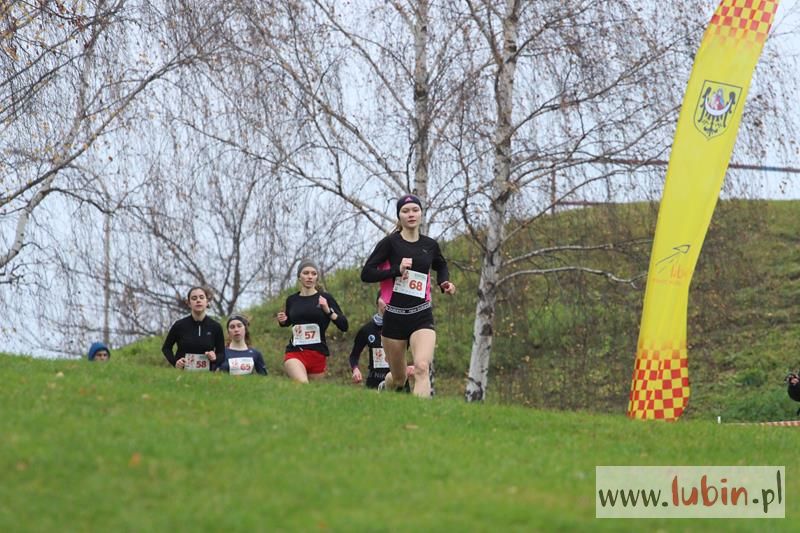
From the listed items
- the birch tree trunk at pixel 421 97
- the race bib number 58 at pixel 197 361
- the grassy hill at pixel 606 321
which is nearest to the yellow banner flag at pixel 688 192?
the grassy hill at pixel 606 321

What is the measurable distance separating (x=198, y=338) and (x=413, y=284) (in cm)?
374

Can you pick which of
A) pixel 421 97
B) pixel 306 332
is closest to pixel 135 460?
pixel 306 332

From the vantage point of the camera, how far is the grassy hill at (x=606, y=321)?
2080 cm

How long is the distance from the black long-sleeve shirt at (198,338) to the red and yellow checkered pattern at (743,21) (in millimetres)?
7170

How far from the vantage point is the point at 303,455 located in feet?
33.8

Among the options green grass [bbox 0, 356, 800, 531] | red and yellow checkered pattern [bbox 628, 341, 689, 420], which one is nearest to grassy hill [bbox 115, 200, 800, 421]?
red and yellow checkered pattern [bbox 628, 341, 689, 420]

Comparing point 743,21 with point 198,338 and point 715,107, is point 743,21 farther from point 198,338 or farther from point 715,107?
point 198,338

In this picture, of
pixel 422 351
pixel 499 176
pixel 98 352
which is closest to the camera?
pixel 422 351

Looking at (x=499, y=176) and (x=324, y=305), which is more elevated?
(x=499, y=176)

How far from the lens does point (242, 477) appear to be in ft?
Result: 31.3

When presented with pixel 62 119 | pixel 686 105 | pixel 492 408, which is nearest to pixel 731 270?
pixel 686 105

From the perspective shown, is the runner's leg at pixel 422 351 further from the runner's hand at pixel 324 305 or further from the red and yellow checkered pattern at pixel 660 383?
the red and yellow checkered pattern at pixel 660 383

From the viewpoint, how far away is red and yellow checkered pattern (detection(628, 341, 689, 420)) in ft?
49.0

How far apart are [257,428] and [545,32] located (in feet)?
34.4
